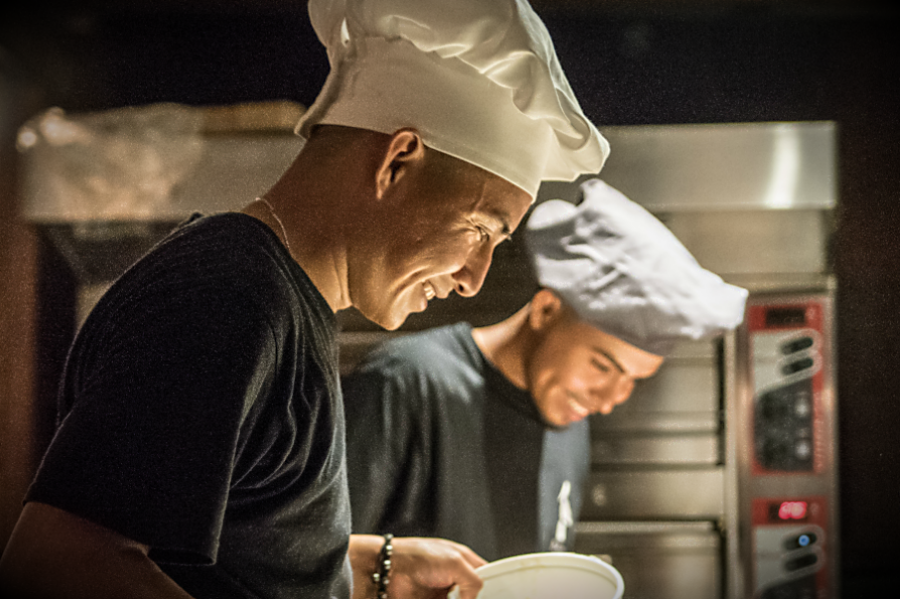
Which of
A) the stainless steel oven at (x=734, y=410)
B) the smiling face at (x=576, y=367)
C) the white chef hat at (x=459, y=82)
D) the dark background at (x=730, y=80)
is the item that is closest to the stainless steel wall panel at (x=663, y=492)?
the stainless steel oven at (x=734, y=410)

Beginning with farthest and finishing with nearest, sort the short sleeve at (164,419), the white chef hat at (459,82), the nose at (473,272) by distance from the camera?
the nose at (473,272)
the white chef hat at (459,82)
the short sleeve at (164,419)

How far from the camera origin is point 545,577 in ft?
3.63

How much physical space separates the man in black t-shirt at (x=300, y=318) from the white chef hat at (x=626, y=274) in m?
0.06

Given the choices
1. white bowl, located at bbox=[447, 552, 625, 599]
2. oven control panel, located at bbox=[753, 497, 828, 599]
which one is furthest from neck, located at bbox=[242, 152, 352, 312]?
oven control panel, located at bbox=[753, 497, 828, 599]

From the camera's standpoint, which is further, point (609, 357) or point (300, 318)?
point (609, 357)

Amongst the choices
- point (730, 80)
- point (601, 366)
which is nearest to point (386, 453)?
point (601, 366)

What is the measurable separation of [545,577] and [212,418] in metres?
0.57

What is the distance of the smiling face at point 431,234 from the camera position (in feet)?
3.36

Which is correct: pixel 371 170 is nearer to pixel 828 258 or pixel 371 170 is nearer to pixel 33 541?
pixel 33 541

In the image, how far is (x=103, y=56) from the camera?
1.16 meters

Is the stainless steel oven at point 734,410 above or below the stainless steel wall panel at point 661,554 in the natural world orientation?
above

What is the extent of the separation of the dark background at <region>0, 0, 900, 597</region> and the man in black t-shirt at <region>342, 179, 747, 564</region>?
217 millimetres

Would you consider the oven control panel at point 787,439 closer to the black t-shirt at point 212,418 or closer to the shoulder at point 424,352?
the shoulder at point 424,352

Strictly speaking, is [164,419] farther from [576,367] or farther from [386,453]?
[576,367]
